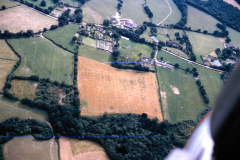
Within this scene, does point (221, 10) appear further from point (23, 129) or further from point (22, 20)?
point (23, 129)

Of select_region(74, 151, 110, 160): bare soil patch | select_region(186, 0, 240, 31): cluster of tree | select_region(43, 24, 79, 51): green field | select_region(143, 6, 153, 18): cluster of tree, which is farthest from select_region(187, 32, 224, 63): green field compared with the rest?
select_region(74, 151, 110, 160): bare soil patch

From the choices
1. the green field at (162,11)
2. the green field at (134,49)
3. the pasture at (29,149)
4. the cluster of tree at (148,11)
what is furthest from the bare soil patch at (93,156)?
the cluster of tree at (148,11)

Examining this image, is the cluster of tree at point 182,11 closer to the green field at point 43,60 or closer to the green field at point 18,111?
the green field at point 43,60

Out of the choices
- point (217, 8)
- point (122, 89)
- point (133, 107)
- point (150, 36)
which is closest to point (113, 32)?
point (150, 36)

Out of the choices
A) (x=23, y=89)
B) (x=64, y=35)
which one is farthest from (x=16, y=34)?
(x=23, y=89)

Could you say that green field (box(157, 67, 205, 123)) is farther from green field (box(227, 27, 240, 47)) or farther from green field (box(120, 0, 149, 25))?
green field (box(227, 27, 240, 47))
